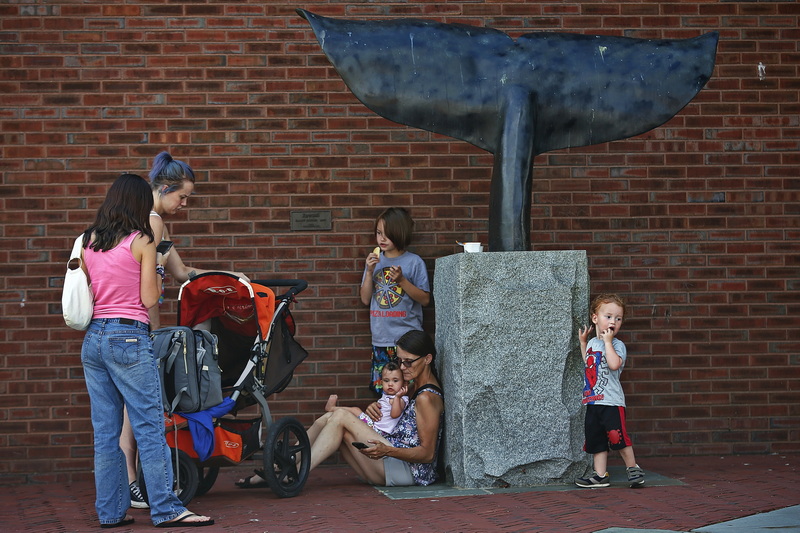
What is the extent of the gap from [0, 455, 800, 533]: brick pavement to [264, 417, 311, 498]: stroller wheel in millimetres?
96

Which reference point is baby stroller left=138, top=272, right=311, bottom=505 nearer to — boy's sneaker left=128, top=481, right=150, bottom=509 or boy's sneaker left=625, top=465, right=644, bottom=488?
boy's sneaker left=128, top=481, right=150, bottom=509

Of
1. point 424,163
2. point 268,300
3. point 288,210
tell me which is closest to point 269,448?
point 268,300

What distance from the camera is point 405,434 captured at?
20.1 feet

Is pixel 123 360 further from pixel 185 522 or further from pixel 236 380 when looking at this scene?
pixel 236 380

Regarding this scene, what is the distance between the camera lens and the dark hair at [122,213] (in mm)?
5000

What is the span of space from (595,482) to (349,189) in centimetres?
276

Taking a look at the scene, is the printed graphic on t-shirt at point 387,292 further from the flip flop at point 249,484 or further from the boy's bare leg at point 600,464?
the boy's bare leg at point 600,464

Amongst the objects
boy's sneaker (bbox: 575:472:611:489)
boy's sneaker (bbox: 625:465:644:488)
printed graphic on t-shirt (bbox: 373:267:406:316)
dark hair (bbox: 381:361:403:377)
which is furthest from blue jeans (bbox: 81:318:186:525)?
boy's sneaker (bbox: 625:465:644:488)

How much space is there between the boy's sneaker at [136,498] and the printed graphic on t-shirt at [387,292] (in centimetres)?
209

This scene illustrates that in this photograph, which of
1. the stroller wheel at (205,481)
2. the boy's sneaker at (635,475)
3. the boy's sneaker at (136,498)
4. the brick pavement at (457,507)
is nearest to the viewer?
the brick pavement at (457,507)

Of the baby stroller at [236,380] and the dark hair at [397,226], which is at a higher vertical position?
the dark hair at [397,226]

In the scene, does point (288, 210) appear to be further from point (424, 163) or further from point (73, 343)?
point (73, 343)

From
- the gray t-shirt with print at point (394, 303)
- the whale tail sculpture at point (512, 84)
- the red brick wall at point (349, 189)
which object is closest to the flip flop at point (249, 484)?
the red brick wall at point (349, 189)

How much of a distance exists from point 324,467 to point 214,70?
3.02 meters
